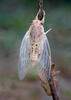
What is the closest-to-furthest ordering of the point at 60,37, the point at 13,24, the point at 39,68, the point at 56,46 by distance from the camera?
the point at 39,68
the point at 56,46
the point at 60,37
the point at 13,24

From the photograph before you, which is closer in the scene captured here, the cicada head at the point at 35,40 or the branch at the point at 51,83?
the branch at the point at 51,83

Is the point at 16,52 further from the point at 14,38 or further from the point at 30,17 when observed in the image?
the point at 30,17

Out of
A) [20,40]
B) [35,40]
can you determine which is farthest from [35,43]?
[20,40]

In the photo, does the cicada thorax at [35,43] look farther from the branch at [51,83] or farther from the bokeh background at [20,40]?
the bokeh background at [20,40]

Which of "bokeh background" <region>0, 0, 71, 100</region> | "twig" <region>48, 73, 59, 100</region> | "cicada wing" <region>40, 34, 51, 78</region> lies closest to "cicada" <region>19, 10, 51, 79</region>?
"cicada wing" <region>40, 34, 51, 78</region>

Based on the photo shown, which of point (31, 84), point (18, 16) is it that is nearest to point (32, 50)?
point (31, 84)

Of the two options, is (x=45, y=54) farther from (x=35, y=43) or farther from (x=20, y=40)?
(x=20, y=40)

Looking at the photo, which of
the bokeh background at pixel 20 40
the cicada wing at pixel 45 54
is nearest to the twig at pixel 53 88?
the cicada wing at pixel 45 54
